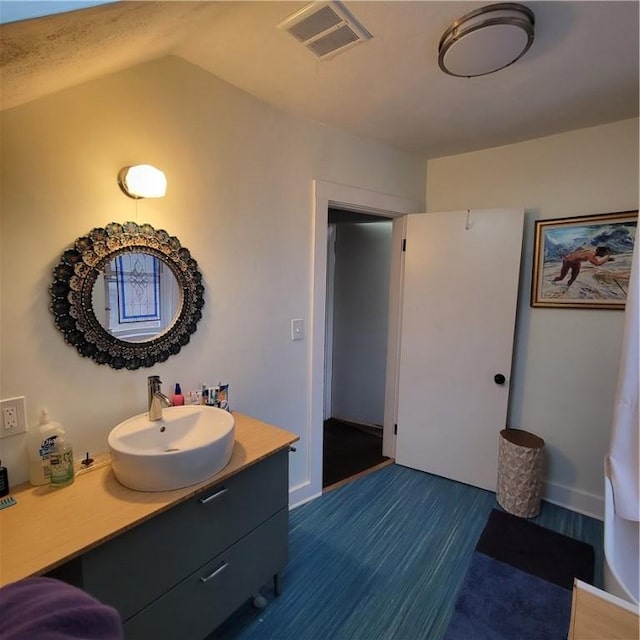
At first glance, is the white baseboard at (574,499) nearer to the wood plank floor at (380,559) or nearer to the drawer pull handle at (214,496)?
the wood plank floor at (380,559)

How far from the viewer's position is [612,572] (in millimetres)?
1240

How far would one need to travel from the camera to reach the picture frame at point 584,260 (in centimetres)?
205

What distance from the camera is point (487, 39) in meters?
1.27

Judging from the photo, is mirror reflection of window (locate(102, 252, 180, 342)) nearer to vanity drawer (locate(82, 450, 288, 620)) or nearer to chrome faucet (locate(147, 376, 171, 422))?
chrome faucet (locate(147, 376, 171, 422))

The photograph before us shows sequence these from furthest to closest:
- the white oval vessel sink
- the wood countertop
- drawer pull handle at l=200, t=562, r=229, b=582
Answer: drawer pull handle at l=200, t=562, r=229, b=582, the white oval vessel sink, the wood countertop

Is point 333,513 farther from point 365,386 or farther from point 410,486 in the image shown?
point 365,386

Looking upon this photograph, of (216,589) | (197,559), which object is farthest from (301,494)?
(197,559)

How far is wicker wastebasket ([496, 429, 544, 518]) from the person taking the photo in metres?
2.16

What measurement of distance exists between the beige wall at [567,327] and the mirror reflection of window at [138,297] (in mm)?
2207

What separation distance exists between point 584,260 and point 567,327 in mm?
424

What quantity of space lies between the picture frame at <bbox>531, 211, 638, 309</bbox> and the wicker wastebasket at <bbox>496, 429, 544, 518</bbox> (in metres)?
0.92

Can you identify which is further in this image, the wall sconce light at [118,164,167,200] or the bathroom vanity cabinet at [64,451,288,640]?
the wall sconce light at [118,164,167,200]

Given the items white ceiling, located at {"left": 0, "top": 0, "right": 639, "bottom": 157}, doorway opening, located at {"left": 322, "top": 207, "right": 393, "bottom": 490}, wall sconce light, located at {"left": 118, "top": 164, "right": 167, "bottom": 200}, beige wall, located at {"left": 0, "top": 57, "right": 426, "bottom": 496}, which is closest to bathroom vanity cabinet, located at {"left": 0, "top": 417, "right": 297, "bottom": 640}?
beige wall, located at {"left": 0, "top": 57, "right": 426, "bottom": 496}

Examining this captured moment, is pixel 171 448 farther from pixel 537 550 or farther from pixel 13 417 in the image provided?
pixel 537 550
